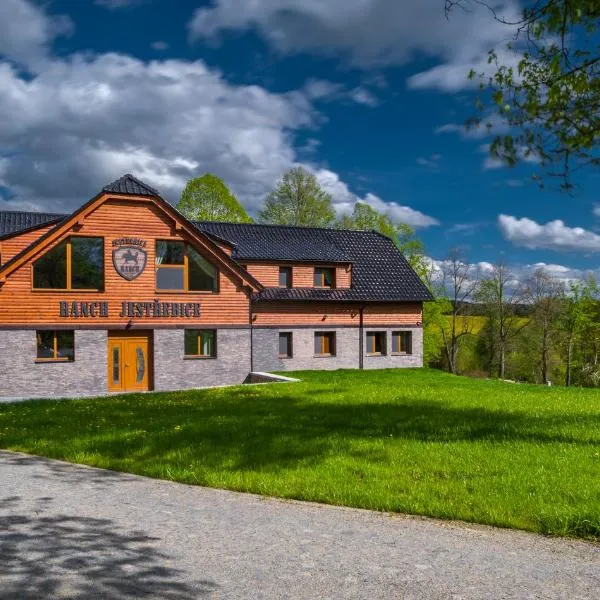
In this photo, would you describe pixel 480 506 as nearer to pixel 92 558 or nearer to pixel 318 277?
pixel 92 558

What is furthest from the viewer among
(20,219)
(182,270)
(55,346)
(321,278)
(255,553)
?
(321,278)

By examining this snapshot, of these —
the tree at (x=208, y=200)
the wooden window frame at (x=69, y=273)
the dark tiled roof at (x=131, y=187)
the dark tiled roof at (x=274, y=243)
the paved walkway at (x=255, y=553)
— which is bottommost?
the paved walkway at (x=255, y=553)

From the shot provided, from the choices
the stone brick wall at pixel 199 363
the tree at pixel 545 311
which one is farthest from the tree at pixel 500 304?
the stone brick wall at pixel 199 363

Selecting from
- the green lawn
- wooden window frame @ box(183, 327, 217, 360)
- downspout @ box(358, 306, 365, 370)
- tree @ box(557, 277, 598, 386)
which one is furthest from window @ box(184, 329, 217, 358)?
tree @ box(557, 277, 598, 386)

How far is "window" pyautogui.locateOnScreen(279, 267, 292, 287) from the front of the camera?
3216cm

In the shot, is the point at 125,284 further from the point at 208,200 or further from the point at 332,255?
the point at 208,200

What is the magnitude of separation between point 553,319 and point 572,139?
52.3 m

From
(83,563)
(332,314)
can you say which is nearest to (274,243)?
(332,314)

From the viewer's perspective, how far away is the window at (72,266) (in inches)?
951

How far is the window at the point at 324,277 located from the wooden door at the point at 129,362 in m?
10.3

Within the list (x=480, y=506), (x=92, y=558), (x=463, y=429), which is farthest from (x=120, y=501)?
(x=463, y=429)

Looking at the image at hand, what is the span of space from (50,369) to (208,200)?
2500 cm

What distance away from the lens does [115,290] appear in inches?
994

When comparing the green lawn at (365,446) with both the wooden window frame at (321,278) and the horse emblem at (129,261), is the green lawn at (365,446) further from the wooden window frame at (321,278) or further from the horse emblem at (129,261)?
the wooden window frame at (321,278)
